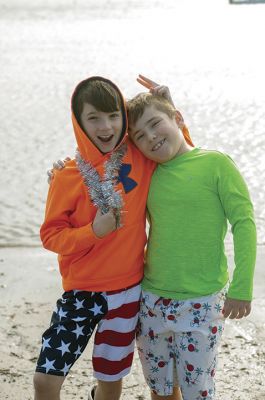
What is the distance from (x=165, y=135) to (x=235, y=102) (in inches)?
232

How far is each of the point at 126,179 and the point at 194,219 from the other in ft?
0.94

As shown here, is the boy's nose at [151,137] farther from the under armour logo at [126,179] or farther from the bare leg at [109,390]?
the bare leg at [109,390]

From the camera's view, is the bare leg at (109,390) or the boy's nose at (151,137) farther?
the bare leg at (109,390)

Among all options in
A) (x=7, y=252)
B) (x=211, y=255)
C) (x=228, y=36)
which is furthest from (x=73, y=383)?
(x=228, y=36)

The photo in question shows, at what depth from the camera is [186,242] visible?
8.48ft

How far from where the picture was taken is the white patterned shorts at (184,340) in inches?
101

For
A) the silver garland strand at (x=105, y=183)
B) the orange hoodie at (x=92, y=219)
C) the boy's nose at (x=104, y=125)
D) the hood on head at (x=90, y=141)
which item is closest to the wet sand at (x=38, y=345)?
the orange hoodie at (x=92, y=219)

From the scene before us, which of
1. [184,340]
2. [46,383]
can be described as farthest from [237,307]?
[46,383]

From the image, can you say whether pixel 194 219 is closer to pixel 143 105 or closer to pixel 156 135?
pixel 156 135

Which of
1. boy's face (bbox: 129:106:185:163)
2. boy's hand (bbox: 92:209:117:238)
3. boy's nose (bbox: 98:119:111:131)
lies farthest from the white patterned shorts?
boy's nose (bbox: 98:119:111:131)

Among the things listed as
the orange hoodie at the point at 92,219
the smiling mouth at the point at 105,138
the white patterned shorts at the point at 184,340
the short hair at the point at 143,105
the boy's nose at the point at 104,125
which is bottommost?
the white patterned shorts at the point at 184,340

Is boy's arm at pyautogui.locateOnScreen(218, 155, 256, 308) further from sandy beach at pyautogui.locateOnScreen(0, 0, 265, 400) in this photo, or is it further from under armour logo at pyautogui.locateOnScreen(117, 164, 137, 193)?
sandy beach at pyautogui.locateOnScreen(0, 0, 265, 400)

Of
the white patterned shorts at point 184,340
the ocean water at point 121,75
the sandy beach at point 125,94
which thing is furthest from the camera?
the ocean water at point 121,75

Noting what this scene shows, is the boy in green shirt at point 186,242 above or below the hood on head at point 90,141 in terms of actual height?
below
